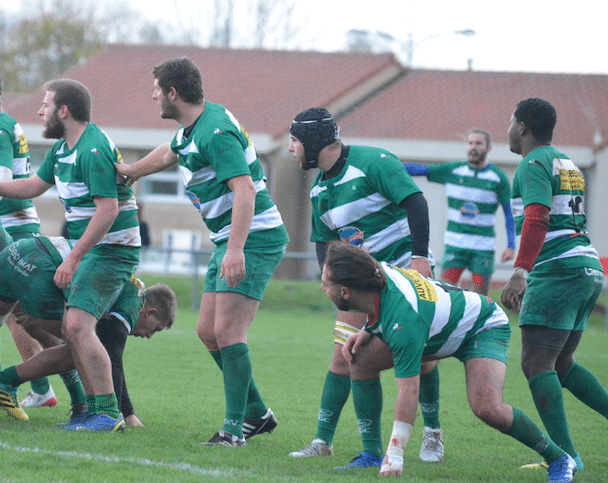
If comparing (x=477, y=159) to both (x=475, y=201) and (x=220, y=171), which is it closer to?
(x=475, y=201)

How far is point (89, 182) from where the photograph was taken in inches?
183

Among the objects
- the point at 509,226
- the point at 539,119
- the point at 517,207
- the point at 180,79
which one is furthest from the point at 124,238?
the point at 509,226

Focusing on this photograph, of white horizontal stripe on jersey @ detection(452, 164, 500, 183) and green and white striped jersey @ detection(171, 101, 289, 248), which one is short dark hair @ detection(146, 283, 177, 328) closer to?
green and white striped jersey @ detection(171, 101, 289, 248)

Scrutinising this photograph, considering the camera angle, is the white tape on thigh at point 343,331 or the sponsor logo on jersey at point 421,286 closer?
the sponsor logo on jersey at point 421,286

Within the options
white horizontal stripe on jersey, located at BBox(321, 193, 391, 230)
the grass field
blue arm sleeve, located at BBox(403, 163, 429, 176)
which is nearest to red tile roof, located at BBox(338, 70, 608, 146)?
the grass field

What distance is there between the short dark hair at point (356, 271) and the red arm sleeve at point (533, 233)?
0.87 m

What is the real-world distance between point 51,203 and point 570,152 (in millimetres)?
14301

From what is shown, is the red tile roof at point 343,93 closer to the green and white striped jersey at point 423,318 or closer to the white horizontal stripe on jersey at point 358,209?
the white horizontal stripe on jersey at point 358,209

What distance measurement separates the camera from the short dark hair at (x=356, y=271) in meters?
3.67

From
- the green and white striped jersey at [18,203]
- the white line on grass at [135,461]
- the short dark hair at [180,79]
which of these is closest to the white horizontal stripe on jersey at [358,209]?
the short dark hair at [180,79]

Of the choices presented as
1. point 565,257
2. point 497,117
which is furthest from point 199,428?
point 497,117

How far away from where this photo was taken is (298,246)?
74.9 ft

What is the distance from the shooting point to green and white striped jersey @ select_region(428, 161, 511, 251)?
8.89 m

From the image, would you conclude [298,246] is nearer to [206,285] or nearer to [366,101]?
[366,101]
